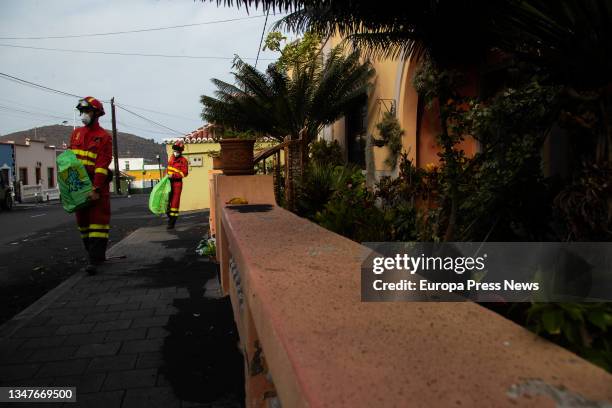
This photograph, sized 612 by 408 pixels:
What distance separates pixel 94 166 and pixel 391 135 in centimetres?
426

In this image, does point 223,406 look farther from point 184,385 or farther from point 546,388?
point 546,388

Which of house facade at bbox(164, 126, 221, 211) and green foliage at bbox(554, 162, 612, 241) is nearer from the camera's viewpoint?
green foliage at bbox(554, 162, 612, 241)

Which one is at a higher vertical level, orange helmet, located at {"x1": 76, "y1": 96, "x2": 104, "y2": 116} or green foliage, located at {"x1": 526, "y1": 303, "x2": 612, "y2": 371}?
orange helmet, located at {"x1": 76, "y1": 96, "x2": 104, "y2": 116}

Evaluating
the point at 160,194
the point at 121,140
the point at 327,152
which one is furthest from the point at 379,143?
the point at 121,140

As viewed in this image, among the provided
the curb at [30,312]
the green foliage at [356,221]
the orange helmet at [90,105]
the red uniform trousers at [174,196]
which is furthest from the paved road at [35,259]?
the green foliage at [356,221]

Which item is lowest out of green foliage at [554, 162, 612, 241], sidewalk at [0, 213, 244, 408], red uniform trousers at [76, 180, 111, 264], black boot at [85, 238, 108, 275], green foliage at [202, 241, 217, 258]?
sidewalk at [0, 213, 244, 408]

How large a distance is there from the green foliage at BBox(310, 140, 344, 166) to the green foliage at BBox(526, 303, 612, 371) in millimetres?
9584

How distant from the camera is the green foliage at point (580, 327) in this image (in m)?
1.31

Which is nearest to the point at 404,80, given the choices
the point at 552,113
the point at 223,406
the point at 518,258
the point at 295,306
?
the point at 552,113

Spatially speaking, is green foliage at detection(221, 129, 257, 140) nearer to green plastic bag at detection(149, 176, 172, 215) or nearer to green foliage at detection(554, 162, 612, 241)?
green plastic bag at detection(149, 176, 172, 215)

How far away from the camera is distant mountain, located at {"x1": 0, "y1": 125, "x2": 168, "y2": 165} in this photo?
7319 cm

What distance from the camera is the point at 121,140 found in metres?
87.6

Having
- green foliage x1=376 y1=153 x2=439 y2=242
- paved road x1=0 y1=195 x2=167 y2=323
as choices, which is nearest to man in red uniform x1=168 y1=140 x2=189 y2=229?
paved road x1=0 y1=195 x2=167 y2=323

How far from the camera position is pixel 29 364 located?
3188 mm
